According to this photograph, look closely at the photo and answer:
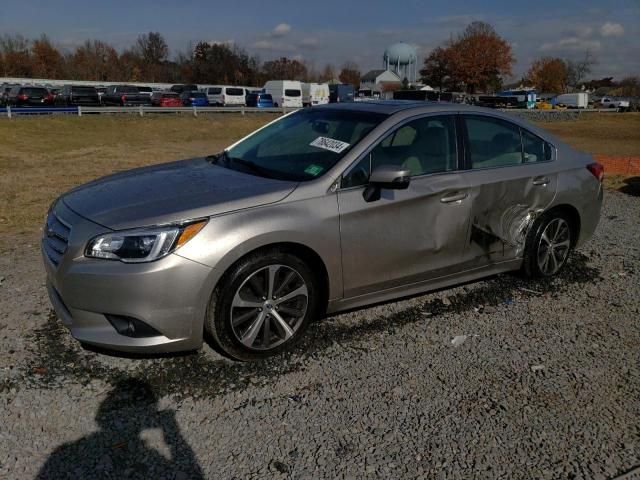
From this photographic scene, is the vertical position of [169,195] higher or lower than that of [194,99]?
lower

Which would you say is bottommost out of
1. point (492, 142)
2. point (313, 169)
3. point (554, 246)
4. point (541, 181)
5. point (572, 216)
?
point (554, 246)

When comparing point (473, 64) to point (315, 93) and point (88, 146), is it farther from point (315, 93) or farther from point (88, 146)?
point (88, 146)

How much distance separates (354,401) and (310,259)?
3.11 ft

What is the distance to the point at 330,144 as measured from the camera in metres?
4.06

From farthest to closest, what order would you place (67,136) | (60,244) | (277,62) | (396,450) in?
(277,62)
(67,136)
(60,244)
(396,450)

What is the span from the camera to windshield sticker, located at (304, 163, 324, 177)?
3775 millimetres

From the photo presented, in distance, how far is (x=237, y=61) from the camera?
3428 inches

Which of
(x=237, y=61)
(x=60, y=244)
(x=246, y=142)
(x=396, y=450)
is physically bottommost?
(x=396, y=450)

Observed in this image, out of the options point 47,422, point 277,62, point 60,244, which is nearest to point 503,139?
point 60,244

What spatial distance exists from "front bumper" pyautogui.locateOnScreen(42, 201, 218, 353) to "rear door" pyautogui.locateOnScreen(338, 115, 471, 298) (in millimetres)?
1057

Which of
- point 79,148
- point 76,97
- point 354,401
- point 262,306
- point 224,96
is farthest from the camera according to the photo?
point 224,96

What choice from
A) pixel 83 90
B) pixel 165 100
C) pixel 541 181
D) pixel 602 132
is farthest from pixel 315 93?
pixel 541 181

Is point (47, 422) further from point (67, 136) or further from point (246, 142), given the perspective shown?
point (67, 136)

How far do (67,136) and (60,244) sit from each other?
21.5 m
